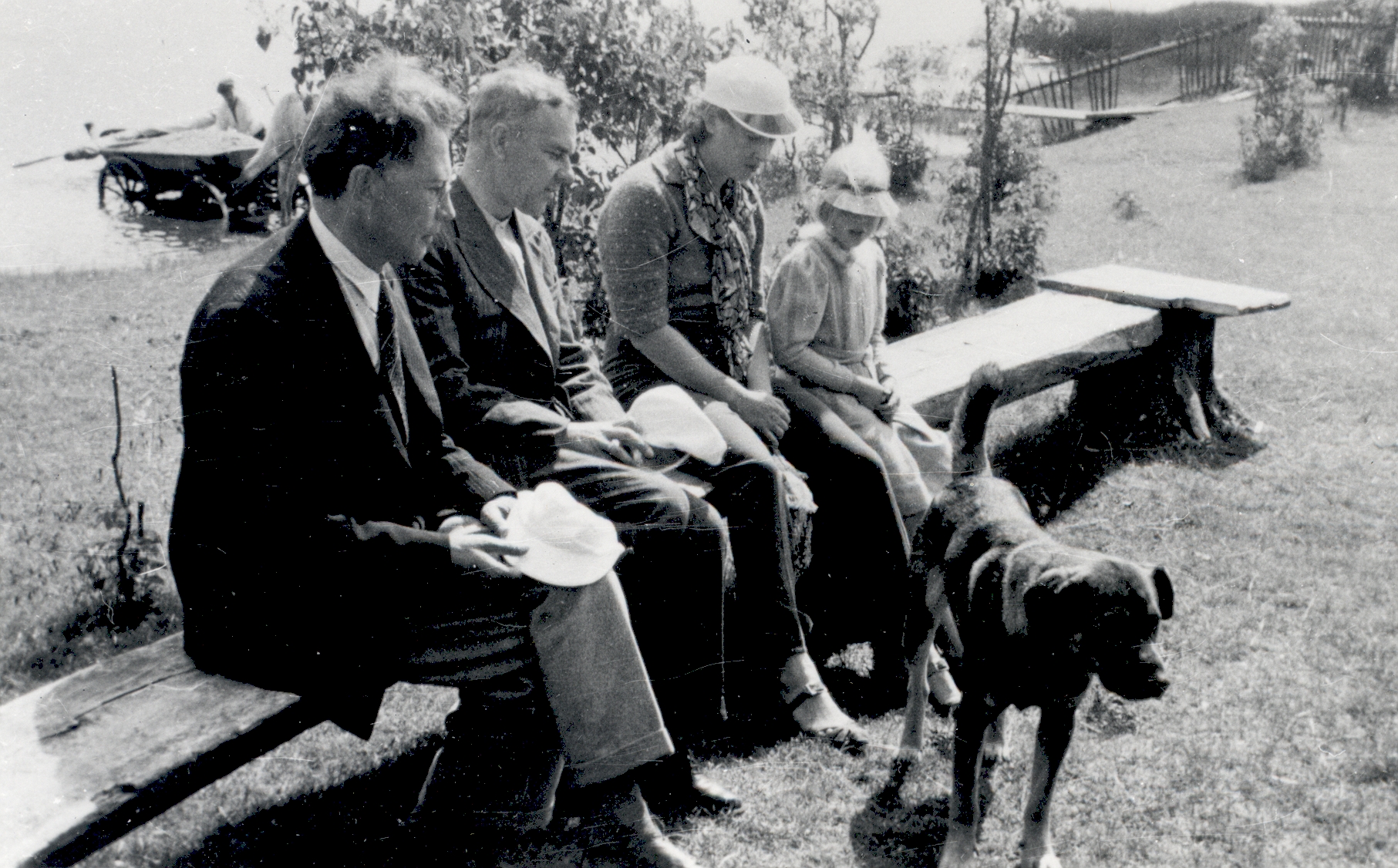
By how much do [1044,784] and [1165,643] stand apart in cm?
159

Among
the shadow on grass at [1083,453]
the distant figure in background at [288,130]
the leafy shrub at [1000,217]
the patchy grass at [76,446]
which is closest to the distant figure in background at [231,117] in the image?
the patchy grass at [76,446]

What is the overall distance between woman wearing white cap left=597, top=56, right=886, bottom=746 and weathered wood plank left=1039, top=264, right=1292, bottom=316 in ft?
10.2

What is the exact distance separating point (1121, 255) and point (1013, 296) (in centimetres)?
203

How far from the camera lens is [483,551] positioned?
265 centimetres

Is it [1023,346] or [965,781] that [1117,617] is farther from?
[1023,346]

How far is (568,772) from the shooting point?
3393mm

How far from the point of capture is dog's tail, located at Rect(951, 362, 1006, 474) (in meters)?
3.38

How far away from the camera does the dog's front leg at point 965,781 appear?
2914 mm

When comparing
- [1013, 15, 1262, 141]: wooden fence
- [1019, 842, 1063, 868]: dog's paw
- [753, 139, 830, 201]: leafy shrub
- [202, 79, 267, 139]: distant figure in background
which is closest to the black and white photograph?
[1019, 842, 1063, 868]: dog's paw

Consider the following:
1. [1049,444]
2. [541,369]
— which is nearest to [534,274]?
[541,369]

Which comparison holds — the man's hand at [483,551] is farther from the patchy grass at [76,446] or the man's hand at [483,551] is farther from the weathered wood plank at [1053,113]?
the weathered wood plank at [1053,113]

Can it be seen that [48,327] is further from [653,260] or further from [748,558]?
[748,558]

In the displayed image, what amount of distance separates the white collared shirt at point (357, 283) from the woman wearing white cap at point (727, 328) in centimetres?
129

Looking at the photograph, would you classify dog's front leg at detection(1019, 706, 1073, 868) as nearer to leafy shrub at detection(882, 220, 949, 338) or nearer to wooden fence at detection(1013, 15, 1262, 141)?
leafy shrub at detection(882, 220, 949, 338)
